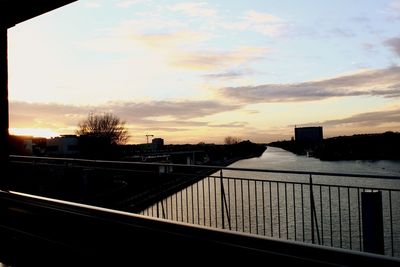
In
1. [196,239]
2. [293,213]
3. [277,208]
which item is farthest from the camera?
[277,208]

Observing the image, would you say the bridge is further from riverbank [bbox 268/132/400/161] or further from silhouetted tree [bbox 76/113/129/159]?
riverbank [bbox 268/132/400/161]

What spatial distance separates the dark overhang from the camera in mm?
5797

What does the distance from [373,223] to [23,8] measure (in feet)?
17.1

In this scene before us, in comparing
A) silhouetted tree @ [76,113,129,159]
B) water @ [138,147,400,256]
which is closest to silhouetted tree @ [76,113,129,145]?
silhouetted tree @ [76,113,129,159]

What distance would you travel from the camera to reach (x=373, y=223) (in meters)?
5.11

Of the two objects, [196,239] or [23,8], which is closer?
[196,239]

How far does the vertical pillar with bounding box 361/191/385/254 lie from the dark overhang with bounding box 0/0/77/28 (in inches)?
166

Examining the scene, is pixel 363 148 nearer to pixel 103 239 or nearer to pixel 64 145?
pixel 64 145

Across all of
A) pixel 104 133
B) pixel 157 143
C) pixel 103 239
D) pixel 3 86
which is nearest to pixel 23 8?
pixel 3 86

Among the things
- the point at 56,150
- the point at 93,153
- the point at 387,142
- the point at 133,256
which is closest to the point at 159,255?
the point at 133,256

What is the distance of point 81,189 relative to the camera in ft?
36.1

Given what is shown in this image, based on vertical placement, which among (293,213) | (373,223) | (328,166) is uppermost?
(373,223)

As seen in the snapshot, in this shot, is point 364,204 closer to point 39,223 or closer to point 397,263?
point 397,263

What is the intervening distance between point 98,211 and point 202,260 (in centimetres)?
115
